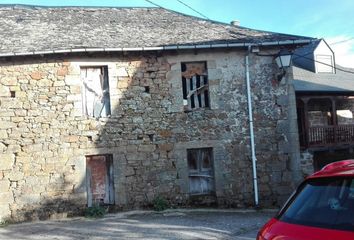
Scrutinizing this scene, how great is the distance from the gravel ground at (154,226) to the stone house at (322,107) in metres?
8.06

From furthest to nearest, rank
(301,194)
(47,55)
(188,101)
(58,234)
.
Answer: (188,101)
(47,55)
(58,234)
(301,194)

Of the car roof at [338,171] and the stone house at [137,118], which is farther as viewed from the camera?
the stone house at [137,118]

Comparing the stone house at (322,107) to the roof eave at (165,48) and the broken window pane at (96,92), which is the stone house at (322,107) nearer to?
the roof eave at (165,48)

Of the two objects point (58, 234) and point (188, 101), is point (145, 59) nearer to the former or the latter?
point (188, 101)

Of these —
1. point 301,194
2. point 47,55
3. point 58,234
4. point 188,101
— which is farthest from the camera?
point 188,101

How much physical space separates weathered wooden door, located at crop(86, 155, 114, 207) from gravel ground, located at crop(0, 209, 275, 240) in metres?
0.76

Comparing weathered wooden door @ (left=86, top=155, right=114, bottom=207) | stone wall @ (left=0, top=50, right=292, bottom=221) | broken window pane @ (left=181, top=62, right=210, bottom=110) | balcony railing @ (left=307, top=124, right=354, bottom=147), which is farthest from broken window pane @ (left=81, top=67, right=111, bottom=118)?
balcony railing @ (left=307, top=124, right=354, bottom=147)

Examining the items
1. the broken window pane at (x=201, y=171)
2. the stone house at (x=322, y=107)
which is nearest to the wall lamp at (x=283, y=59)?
the broken window pane at (x=201, y=171)

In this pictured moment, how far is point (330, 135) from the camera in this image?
742 inches

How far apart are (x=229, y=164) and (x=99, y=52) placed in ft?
14.7

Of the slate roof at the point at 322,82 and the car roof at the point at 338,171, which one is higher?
the slate roof at the point at 322,82

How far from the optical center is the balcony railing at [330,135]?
60.3 ft

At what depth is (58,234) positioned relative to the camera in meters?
8.55

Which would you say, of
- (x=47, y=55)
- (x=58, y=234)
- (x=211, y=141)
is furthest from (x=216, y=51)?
(x=58, y=234)
